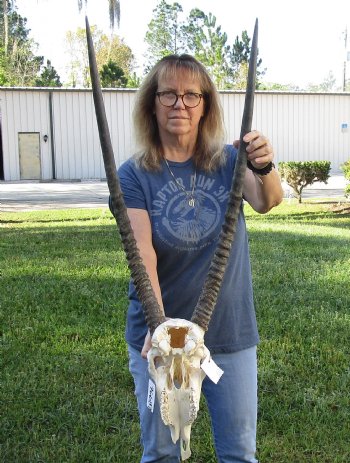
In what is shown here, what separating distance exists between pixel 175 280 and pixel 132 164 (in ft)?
1.86

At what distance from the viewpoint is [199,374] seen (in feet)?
7.50

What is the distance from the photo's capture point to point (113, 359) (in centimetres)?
552

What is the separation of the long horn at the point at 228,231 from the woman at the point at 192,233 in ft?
0.82

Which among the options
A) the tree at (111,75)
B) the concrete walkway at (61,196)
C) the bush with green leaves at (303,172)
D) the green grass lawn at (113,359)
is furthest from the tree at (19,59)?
the green grass lawn at (113,359)

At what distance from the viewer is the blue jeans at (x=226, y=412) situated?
9.18 ft

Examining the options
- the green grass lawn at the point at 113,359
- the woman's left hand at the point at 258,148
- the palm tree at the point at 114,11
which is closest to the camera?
the woman's left hand at the point at 258,148

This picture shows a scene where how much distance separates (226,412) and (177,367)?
0.69 m

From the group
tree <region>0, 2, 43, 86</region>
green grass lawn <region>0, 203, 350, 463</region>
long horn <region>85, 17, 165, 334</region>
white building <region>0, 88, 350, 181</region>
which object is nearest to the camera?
long horn <region>85, 17, 165, 334</region>

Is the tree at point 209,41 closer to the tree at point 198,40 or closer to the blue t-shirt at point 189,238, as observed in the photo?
the tree at point 198,40

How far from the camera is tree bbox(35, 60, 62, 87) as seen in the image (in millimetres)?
62500

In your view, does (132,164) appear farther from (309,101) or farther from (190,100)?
(309,101)

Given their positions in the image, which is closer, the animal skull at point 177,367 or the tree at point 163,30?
the animal skull at point 177,367

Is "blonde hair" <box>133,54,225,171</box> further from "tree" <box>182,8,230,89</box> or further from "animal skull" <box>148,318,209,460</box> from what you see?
"tree" <box>182,8,230,89</box>

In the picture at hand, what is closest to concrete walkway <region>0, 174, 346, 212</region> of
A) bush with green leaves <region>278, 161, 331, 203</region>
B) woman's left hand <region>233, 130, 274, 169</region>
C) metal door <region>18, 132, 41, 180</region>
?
bush with green leaves <region>278, 161, 331, 203</region>
